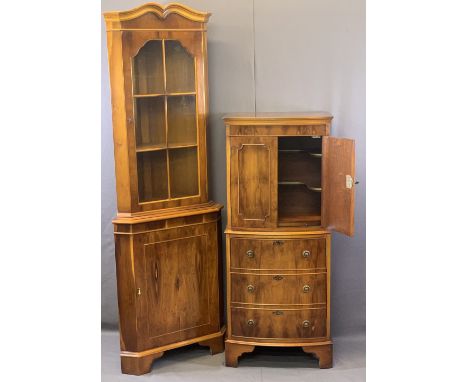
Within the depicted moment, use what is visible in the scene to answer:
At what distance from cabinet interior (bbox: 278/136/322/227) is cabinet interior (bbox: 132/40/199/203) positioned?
1.69 ft

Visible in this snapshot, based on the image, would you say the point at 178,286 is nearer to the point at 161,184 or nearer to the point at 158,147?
the point at 161,184

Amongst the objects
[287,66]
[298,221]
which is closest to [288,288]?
[298,221]

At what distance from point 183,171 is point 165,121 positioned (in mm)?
299

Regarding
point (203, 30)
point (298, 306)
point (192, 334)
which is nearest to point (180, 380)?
point (192, 334)

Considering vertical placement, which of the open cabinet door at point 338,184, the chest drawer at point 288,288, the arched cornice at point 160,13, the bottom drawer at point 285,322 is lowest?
the bottom drawer at point 285,322

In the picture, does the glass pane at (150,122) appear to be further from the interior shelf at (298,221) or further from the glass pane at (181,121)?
the interior shelf at (298,221)

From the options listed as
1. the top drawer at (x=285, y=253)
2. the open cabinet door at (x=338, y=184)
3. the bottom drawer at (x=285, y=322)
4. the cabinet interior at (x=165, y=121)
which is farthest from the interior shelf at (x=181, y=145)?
the bottom drawer at (x=285, y=322)

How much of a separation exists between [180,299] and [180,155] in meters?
0.81

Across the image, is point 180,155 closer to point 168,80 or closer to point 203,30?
point 168,80

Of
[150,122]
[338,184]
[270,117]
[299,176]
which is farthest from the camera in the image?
[299,176]

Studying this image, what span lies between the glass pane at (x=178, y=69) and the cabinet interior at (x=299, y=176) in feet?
2.18

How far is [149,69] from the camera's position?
344 centimetres

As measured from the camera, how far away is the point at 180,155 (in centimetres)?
359

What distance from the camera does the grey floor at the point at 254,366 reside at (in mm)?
3438
